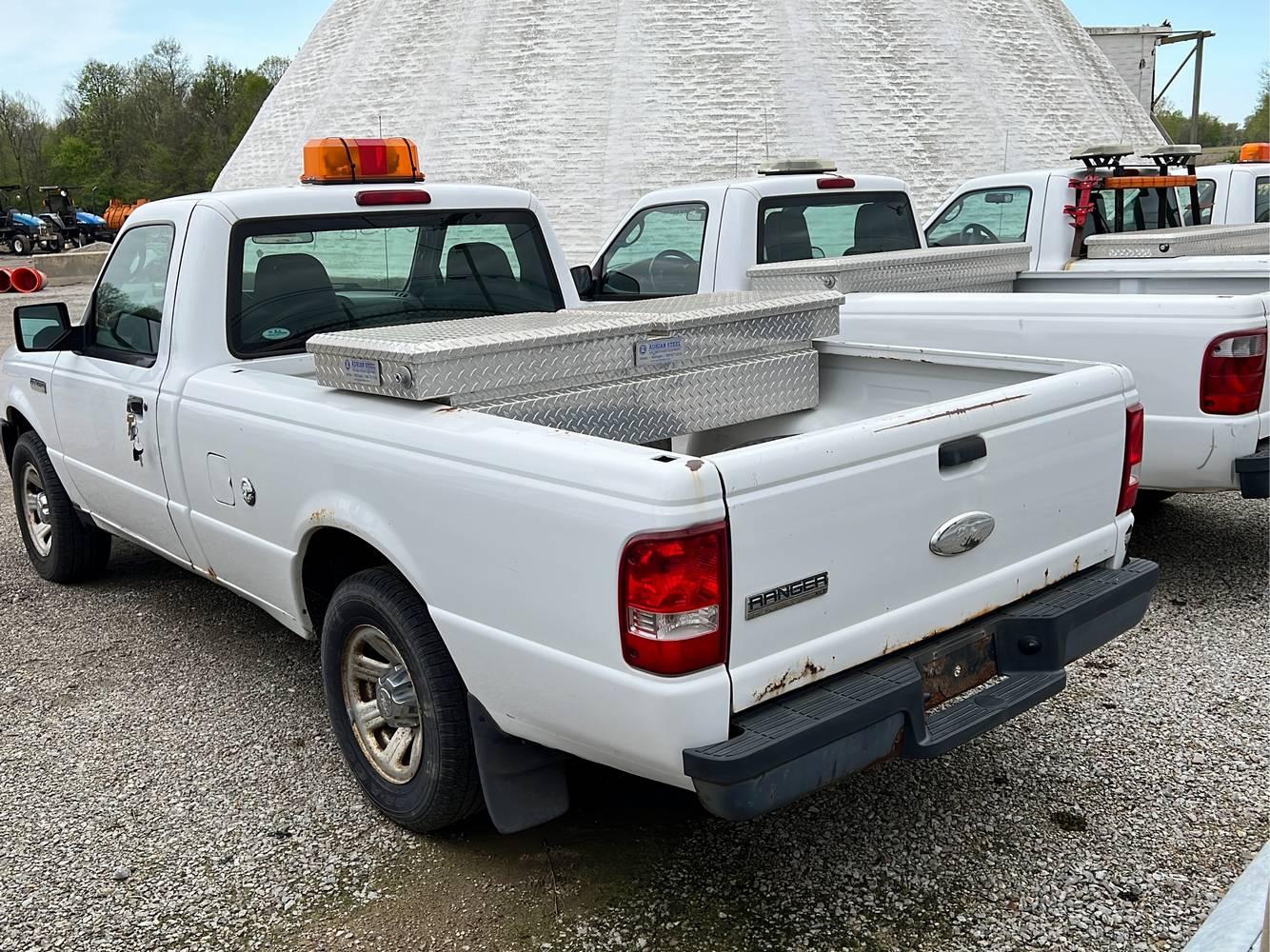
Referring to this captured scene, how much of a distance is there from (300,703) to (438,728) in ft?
5.17

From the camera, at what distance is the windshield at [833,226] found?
296 inches

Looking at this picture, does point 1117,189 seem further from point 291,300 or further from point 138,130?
point 138,130

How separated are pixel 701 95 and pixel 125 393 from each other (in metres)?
26.6

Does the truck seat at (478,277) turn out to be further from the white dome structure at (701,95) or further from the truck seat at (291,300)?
the white dome structure at (701,95)

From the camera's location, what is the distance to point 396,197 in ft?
15.4

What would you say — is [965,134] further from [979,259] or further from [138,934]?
[138,934]

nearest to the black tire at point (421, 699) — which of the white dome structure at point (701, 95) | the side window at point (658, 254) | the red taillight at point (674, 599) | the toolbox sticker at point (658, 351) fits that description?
the red taillight at point (674, 599)

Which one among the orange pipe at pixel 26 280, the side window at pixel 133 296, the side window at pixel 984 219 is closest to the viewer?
the side window at pixel 133 296

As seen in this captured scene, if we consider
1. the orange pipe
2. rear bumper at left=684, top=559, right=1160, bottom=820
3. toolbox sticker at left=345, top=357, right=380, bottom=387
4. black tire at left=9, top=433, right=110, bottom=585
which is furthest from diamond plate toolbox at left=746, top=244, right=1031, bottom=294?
the orange pipe

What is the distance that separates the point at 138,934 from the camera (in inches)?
123

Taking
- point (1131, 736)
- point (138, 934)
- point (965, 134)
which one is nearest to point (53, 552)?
point (138, 934)

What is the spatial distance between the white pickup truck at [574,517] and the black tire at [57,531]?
112cm

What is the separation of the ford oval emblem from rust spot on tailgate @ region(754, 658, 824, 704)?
A: 47 cm

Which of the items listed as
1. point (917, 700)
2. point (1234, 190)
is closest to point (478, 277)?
point (917, 700)
